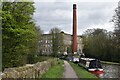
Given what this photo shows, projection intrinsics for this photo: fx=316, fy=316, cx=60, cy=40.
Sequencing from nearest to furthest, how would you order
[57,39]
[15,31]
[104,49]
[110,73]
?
[15,31] < [110,73] < [104,49] < [57,39]

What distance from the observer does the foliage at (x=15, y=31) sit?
122ft

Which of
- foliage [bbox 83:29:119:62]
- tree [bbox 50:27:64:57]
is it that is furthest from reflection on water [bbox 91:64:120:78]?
tree [bbox 50:27:64:57]

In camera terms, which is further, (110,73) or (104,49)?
(104,49)

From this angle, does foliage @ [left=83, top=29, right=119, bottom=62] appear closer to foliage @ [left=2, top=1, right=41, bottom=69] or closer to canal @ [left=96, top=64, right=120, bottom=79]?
canal @ [left=96, top=64, right=120, bottom=79]

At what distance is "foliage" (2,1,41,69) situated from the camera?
1467 inches

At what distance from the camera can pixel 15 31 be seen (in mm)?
37188

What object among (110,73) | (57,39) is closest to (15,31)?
(110,73)

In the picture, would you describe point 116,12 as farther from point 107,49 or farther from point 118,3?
point 107,49

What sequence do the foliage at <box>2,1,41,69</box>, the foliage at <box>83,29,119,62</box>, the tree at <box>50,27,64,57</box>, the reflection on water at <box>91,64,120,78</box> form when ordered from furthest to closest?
the tree at <box>50,27,64,57</box> < the foliage at <box>83,29,119,62</box> < the reflection on water at <box>91,64,120,78</box> < the foliage at <box>2,1,41,69</box>

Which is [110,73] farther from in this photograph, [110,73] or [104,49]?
[104,49]

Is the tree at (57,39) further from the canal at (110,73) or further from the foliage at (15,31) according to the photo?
the foliage at (15,31)

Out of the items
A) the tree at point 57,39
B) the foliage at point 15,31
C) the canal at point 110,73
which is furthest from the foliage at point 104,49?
the foliage at point 15,31

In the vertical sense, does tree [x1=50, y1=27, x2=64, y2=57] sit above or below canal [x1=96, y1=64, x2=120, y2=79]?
above

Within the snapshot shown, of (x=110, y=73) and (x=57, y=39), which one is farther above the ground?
(x=57, y=39)
